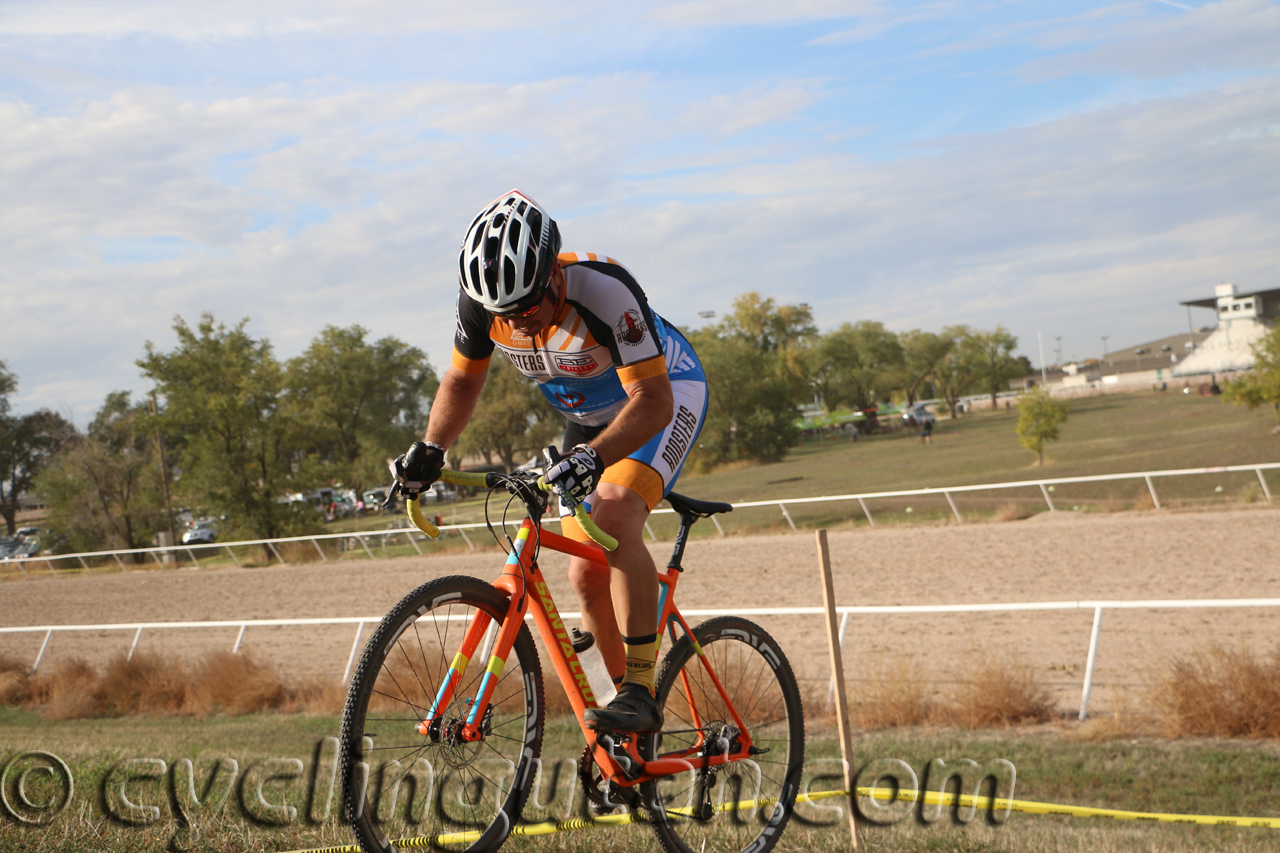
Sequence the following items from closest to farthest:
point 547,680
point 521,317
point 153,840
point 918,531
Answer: point 521,317
point 153,840
point 547,680
point 918,531

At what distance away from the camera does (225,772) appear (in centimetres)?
556

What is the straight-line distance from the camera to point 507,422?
76562mm

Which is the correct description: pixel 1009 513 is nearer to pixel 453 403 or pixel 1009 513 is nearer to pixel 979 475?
pixel 979 475

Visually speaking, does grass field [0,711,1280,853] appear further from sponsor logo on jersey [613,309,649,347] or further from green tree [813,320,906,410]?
green tree [813,320,906,410]

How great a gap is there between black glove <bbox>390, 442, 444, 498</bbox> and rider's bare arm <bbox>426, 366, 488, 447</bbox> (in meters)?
0.40

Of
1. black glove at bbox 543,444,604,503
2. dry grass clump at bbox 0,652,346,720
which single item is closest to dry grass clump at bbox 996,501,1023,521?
dry grass clump at bbox 0,652,346,720

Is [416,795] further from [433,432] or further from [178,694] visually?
[178,694]

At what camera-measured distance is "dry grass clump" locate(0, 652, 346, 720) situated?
1439 cm

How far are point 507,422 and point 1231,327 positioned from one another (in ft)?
334

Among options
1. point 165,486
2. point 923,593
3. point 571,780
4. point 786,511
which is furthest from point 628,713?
point 165,486

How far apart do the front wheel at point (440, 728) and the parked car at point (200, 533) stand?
55.0 metres

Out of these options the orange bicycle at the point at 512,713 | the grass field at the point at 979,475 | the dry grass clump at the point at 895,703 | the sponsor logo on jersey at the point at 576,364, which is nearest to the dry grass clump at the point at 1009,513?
the grass field at the point at 979,475

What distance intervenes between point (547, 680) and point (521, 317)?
26.5 feet

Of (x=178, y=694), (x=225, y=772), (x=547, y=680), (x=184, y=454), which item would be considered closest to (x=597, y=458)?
(x=225, y=772)
